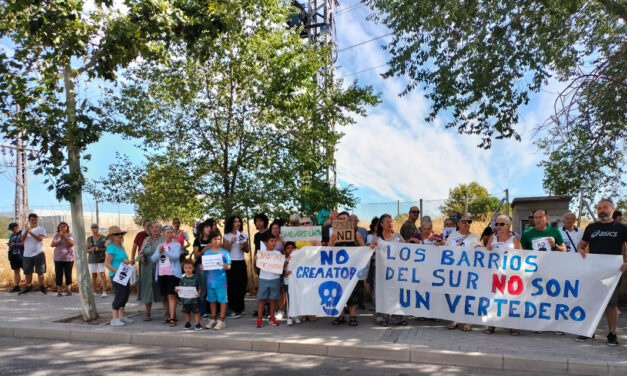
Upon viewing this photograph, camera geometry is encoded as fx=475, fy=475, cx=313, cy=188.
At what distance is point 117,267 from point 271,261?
2796 mm

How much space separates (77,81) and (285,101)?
14.3 feet

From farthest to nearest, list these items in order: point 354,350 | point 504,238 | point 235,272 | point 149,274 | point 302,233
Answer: point 235,272, point 149,274, point 302,233, point 504,238, point 354,350

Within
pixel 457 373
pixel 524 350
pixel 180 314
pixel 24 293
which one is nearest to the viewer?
pixel 457 373

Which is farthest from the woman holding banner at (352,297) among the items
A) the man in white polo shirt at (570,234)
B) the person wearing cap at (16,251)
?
the person wearing cap at (16,251)

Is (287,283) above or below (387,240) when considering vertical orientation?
below

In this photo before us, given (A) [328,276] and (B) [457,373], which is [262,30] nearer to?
(A) [328,276]

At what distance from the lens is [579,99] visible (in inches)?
420

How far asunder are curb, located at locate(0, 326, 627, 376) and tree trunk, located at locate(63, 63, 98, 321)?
0.76 metres

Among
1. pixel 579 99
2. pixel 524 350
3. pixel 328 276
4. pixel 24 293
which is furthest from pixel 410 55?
pixel 24 293

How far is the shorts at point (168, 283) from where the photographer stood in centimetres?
846

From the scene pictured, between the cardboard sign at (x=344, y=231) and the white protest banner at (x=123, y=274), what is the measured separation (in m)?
3.64

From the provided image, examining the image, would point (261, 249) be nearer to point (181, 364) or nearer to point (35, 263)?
point (181, 364)

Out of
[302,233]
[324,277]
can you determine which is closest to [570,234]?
[324,277]

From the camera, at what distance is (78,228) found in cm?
864
